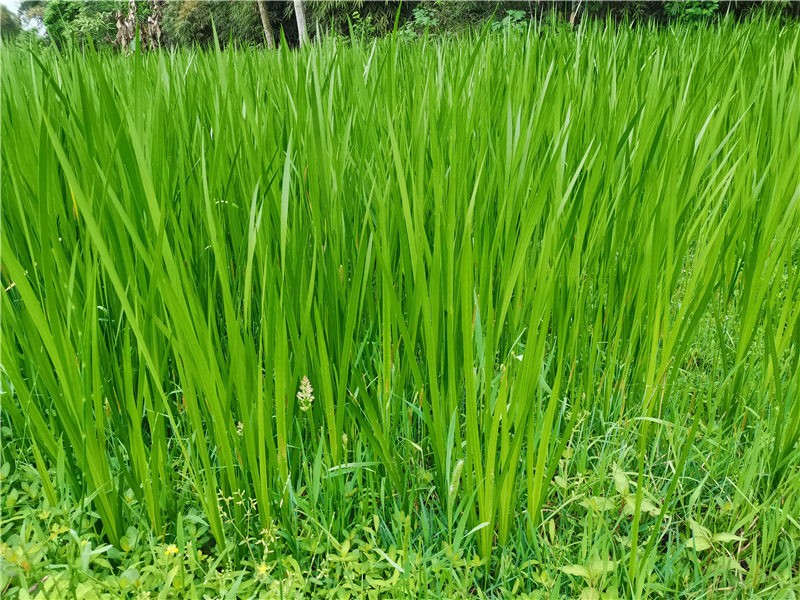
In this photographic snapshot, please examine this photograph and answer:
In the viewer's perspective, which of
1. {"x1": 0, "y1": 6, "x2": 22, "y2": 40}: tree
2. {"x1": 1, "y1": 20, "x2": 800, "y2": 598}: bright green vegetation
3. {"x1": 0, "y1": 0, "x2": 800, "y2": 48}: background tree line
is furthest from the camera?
{"x1": 0, "y1": 0, "x2": 800, "y2": 48}: background tree line

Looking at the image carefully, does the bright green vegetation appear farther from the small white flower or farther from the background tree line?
the background tree line

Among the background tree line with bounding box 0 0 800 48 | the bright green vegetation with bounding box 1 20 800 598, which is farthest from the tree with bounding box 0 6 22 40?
the bright green vegetation with bounding box 1 20 800 598

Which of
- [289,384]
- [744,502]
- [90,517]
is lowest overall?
[744,502]

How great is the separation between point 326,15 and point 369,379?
1176 centimetres

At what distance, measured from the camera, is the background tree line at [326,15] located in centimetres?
547

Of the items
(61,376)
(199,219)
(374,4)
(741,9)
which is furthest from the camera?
(374,4)

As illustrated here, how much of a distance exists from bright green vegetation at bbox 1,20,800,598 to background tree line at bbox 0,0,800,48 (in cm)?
59

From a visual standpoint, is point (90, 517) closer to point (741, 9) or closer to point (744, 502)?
point (744, 502)

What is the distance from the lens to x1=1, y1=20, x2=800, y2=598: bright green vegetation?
2.58 feet

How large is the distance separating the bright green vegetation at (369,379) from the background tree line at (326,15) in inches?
23.1

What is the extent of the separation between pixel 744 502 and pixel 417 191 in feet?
2.60

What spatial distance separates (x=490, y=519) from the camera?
0.80m

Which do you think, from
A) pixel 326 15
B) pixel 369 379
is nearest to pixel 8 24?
pixel 369 379

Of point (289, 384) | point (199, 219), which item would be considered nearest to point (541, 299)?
point (289, 384)
